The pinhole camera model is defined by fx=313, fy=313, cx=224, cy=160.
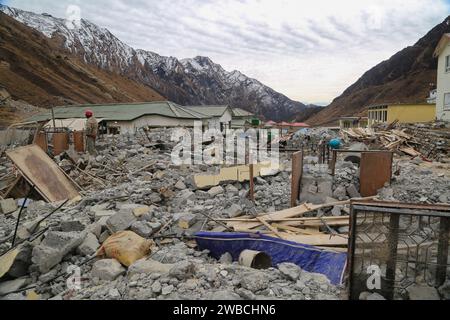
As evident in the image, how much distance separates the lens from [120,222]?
500 centimetres

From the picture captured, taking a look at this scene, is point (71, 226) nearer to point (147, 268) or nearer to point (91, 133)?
point (147, 268)

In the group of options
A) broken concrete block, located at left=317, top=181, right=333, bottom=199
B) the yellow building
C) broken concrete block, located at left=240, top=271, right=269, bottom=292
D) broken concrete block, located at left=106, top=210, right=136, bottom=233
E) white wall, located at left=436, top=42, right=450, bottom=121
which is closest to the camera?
broken concrete block, located at left=240, top=271, right=269, bottom=292

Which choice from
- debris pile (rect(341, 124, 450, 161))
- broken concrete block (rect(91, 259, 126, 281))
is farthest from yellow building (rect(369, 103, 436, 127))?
broken concrete block (rect(91, 259, 126, 281))

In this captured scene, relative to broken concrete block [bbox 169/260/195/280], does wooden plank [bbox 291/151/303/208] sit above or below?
above

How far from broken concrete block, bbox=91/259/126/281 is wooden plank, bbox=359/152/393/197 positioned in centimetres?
548

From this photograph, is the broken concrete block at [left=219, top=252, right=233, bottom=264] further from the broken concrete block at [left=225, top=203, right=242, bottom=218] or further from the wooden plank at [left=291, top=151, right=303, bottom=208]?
the wooden plank at [left=291, top=151, right=303, bottom=208]

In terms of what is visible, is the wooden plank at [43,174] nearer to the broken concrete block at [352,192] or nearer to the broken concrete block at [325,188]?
the broken concrete block at [325,188]

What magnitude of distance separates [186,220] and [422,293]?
346 cm

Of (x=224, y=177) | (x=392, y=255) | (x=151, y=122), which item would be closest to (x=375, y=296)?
(x=392, y=255)

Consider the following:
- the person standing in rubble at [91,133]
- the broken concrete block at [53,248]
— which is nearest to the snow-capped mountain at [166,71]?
the person standing in rubble at [91,133]

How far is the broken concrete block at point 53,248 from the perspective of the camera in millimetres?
4156

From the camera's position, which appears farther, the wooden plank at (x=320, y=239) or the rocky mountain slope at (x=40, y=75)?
the rocky mountain slope at (x=40, y=75)

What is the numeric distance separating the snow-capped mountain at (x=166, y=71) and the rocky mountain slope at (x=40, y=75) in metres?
27.2

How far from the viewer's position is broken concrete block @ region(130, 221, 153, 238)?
483 cm
